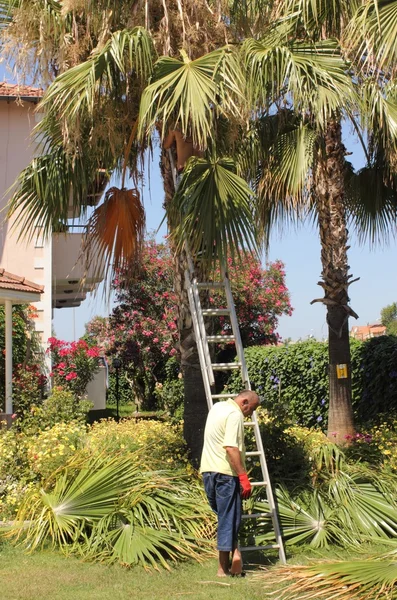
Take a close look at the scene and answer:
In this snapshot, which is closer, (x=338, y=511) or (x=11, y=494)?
(x=338, y=511)

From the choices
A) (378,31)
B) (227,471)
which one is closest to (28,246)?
(378,31)

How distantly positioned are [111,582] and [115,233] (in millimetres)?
4580

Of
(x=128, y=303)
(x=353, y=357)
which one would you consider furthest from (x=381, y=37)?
(x=128, y=303)

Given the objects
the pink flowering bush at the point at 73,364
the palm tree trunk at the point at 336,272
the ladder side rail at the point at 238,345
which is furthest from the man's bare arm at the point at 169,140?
the pink flowering bush at the point at 73,364

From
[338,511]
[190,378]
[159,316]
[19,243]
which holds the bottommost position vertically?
[338,511]

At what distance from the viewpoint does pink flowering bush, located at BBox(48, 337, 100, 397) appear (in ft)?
53.6

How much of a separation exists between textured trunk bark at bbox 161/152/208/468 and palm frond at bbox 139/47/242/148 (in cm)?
187

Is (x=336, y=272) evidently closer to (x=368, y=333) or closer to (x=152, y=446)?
(x=152, y=446)

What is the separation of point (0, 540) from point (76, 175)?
173 inches

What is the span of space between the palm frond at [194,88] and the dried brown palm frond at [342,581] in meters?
4.09

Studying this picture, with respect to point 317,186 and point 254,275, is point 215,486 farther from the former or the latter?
point 254,275

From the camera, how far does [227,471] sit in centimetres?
663

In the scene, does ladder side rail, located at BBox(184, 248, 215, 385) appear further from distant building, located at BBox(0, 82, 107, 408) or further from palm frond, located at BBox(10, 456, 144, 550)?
distant building, located at BBox(0, 82, 107, 408)

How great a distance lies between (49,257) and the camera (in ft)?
57.2
